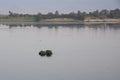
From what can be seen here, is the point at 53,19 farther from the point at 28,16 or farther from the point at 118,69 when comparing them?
the point at 118,69

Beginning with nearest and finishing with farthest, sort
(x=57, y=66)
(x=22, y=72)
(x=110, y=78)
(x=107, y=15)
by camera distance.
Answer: (x=110, y=78) < (x=22, y=72) < (x=57, y=66) < (x=107, y=15)

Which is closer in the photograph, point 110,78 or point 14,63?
point 110,78

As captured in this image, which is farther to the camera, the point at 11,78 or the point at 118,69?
the point at 118,69

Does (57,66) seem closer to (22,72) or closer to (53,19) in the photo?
(22,72)

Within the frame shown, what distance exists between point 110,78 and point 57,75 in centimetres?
178

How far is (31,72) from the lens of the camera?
11.9 m

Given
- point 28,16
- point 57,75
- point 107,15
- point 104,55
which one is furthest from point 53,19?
point 57,75

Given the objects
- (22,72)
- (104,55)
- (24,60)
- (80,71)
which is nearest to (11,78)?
(22,72)

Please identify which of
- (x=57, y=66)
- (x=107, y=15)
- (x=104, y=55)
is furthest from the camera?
(x=107, y=15)

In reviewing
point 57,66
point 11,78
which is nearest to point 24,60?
point 57,66

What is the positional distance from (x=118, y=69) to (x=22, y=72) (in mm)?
3592

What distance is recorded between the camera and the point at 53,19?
3118 inches

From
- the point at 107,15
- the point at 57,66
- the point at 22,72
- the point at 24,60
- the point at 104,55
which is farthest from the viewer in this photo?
the point at 107,15

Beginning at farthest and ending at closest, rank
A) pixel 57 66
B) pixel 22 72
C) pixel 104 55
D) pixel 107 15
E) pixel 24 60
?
pixel 107 15 < pixel 104 55 < pixel 24 60 < pixel 57 66 < pixel 22 72
